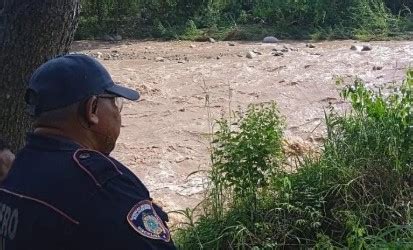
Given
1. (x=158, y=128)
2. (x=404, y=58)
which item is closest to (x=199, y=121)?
(x=158, y=128)

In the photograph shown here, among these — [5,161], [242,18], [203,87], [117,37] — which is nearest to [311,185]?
[5,161]

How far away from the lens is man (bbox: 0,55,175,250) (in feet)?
5.52

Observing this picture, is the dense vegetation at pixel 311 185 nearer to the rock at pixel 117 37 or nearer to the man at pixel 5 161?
the man at pixel 5 161

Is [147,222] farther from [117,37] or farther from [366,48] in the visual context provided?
[117,37]

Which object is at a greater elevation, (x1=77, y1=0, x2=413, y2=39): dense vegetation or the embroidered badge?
the embroidered badge

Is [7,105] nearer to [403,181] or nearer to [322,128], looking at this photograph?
[403,181]

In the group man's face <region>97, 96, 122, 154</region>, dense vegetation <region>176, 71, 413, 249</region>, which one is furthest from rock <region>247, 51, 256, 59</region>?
man's face <region>97, 96, 122, 154</region>

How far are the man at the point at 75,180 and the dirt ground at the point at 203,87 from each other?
11.1 feet

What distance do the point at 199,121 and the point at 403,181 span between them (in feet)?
10.4

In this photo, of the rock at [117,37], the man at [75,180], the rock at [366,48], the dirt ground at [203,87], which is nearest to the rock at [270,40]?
the dirt ground at [203,87]

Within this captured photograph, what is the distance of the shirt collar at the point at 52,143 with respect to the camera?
1785 mm

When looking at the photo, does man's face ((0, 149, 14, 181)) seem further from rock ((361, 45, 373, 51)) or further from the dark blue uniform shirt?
rock ((361, 45, 373, 51))

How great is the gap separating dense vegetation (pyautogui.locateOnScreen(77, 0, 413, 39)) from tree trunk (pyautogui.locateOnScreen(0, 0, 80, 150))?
7.67 meters

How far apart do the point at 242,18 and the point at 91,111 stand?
34.1 ft
